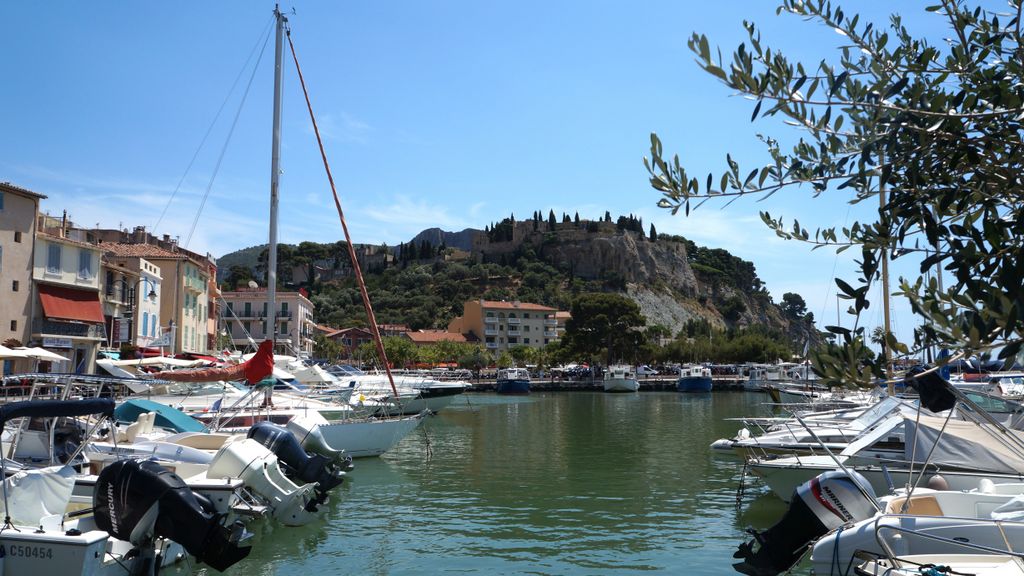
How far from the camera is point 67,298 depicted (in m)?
42.4

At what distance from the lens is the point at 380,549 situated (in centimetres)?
1528

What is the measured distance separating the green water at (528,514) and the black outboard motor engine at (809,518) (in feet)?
7.72

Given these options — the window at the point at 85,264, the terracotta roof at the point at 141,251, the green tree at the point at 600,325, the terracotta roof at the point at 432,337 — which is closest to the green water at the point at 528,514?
the window at the point at 85,264

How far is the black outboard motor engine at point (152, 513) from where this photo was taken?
11289mm

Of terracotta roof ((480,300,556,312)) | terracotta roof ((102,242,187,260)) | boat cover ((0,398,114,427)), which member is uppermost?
terracotta roof ((480,300,556,312))

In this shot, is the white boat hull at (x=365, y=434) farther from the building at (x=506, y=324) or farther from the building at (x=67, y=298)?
the building at (x=506, y=324)

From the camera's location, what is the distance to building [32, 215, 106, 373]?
1591 inches

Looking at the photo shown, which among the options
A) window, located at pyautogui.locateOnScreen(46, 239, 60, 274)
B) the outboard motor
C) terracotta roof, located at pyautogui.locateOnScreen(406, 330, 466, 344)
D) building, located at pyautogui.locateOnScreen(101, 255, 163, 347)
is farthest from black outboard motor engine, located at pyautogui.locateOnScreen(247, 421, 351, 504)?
terracotta roof, located at pyautogui.locateOnScreen(406, 330, 466, 344)

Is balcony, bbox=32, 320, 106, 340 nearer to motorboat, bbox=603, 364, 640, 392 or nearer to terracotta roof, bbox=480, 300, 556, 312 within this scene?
motorboat, bbox=603, 364, 640, 392

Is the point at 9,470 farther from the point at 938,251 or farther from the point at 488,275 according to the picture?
the point at 488,275

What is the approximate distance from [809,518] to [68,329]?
41774 millimetres

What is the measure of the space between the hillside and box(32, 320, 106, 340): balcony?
343 feet

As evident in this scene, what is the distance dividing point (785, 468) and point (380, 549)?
906 cm

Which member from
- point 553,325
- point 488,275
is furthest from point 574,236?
point 553,325
